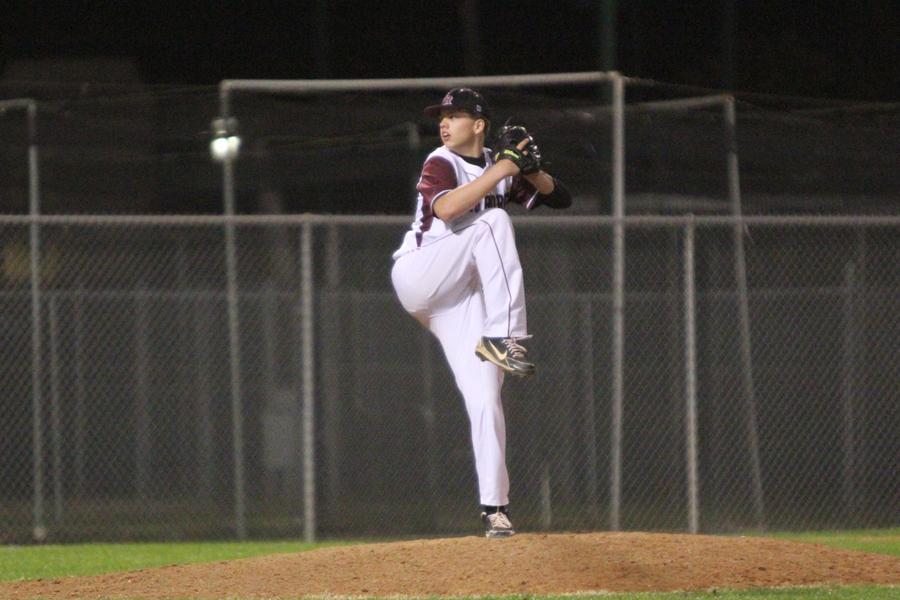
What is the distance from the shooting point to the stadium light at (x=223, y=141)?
11195mm

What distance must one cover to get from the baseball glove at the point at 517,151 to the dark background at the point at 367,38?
811 cm

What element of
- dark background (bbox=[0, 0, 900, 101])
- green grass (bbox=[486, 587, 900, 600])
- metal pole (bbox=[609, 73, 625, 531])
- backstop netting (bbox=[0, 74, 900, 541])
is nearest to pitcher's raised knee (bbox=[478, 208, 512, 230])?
green grass (bbox=[486, 587, 900, 600])

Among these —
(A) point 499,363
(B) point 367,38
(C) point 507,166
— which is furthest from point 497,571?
(B) point 367,38

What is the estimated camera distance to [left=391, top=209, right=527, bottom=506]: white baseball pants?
279 inches

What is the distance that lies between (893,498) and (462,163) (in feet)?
18.0

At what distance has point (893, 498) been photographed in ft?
37.1

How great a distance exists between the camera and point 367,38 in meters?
15.3

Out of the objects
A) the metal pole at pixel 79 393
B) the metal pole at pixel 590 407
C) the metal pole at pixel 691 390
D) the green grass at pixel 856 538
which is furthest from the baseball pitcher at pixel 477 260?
the metal pole at pixel 79 393

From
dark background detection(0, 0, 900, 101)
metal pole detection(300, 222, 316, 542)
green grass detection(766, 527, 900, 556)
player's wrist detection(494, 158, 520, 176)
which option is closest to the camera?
player's wrist detection(494, 158, 520, 176)

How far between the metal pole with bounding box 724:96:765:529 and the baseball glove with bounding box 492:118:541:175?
417cm

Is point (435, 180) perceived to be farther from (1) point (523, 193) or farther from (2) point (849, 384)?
(2) point (849, 384)

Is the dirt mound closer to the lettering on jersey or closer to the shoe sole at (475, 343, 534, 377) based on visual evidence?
the shoe sole at (475, 343, 534, 377)

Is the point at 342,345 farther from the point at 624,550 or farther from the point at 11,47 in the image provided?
the point at 11,47

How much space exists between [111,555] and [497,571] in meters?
4.16
